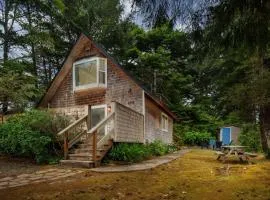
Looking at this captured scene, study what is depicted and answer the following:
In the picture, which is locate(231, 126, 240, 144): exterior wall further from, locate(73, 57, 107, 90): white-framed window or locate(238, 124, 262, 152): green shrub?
locate(73, 57, 107, 90): white-framed window

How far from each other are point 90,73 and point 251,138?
36.9 feet

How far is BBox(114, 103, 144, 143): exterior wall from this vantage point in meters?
11.6

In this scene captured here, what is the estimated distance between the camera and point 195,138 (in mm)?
29656

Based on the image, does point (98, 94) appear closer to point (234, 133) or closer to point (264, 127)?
point (264, 127)

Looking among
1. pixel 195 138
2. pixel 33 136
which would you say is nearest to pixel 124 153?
pixel 33 136

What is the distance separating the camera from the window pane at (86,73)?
17.2m

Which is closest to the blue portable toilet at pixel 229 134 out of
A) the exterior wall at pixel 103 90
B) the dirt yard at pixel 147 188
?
the exterior wall at pixel 103 90

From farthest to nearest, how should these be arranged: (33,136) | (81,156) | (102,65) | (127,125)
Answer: (102,65), (127,125), (33,136), (81,156)

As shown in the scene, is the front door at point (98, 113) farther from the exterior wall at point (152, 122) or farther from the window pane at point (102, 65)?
the exterior wall at point (152, 122)

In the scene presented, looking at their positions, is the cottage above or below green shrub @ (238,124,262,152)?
above

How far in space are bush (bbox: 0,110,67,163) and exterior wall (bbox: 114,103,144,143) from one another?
2.10 meters

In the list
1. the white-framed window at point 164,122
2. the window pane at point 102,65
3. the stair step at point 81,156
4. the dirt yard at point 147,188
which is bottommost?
the dirt yard at point 147,188

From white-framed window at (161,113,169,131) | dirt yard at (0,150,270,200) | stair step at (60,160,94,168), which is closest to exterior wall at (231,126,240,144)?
white-framed window at (161,113,169,131)

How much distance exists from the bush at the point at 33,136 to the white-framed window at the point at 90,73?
5179 millimetres
